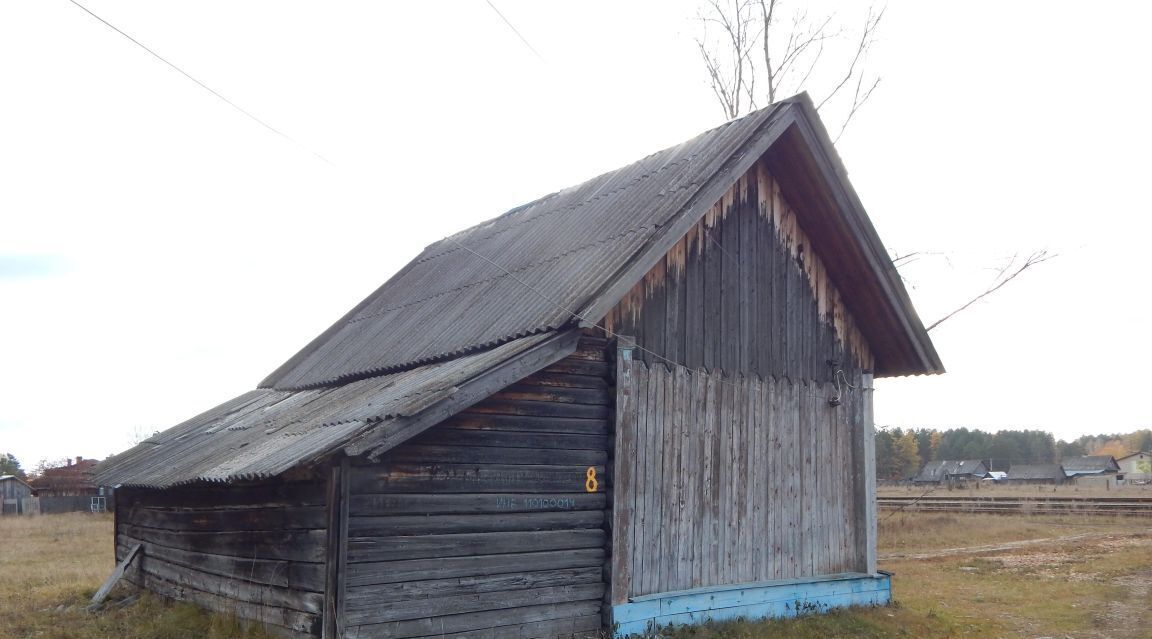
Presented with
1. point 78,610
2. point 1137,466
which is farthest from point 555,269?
point 1137,466

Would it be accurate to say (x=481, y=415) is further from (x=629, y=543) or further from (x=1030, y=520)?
(x=1030, y=520)

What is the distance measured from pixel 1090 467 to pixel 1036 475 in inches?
513

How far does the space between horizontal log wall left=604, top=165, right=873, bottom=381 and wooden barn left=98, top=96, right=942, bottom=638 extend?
3 cm

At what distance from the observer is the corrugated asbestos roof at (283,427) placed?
8094 millimetres

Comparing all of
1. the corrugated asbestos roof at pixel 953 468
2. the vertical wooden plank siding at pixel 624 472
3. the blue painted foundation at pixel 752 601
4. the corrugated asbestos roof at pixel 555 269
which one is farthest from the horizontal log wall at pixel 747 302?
the corrugated asbestos roof at pixel 953 468

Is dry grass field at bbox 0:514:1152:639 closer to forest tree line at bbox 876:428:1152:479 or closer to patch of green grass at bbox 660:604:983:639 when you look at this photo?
patch of green grass at bbox 660:604:983:639

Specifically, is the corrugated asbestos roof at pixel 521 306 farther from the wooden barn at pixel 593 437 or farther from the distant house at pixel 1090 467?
the distant house at pixel 1090 467

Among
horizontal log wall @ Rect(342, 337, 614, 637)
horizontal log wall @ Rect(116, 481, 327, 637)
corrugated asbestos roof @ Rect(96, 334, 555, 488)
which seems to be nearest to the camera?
corrugated asbestos roof @ Rect(96, 334, 555, 488)

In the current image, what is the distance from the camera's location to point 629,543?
10180 millimetres

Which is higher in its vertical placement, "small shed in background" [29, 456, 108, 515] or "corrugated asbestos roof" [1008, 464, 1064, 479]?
"small shed in background" [29, 456, 108, 515]

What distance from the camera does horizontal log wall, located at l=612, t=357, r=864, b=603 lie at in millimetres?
10352

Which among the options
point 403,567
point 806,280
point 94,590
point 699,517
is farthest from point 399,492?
point 94,590

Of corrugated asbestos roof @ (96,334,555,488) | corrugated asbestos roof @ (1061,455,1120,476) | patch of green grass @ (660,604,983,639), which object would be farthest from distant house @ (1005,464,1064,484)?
corrugated asbestos roof @ (96,334,555,488)

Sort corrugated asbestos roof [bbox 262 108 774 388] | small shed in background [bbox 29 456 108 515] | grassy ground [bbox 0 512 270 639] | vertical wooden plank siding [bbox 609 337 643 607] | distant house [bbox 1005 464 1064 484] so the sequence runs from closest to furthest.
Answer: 1. vertical wooden plank siding [bbox 609 337 643 607]
2. grassy ground [bbox 0 512 270 639]
3. corrugated asbestos roof [bbox 262 108 774 388]
4. small shed in background [bbox 29 456 108 515]
5. distant house [bbox 1005 464 1064 484]
